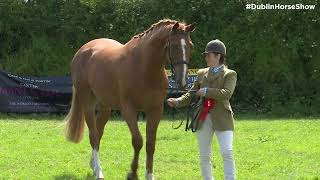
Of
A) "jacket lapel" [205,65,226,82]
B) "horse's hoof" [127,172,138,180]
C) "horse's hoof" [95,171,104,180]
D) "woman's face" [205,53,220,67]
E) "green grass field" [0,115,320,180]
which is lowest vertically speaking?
"green grass field" [0,115,320,180]

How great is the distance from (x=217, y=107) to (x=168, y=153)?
3.49 m

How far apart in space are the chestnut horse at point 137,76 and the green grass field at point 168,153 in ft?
2.39

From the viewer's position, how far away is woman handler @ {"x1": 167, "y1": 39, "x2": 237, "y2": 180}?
18.6 feet

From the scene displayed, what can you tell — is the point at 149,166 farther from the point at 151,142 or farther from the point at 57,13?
the point at 57,13

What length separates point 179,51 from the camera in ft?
20.0

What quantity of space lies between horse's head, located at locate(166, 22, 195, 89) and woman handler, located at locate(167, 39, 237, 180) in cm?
25

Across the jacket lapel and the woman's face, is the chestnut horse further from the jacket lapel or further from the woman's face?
the woman's face

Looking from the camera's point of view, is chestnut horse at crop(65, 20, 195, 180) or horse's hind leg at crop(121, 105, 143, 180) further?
horse's hind leg at crop(121, 105, 143, 180)

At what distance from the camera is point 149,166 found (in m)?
6.97

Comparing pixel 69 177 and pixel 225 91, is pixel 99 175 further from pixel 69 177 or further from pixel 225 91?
pixel 225 91

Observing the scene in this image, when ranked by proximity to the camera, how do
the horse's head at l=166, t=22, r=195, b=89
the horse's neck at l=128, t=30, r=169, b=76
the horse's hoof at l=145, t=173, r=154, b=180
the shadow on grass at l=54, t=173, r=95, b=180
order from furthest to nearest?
1. the shadow on grass at l=54, t=173, r=95, b=180
2. the horse's hoof at l=145, t=173, r=154, b=180
3. the horse's neck at l=128, t=30, r=169, b=76
4. the horse's head at l=166, t=22, r=195, b=89

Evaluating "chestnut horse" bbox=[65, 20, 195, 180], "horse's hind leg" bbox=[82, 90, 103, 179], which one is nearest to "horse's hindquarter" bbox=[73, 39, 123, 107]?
"chestnut horse" bbox=[65, 20, 195, 180]

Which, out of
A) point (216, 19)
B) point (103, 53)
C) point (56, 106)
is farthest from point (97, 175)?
point (216, 19)

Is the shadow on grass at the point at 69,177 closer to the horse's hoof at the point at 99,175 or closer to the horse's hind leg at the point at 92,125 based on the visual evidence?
the horse's hind leg at the point at 92,125
